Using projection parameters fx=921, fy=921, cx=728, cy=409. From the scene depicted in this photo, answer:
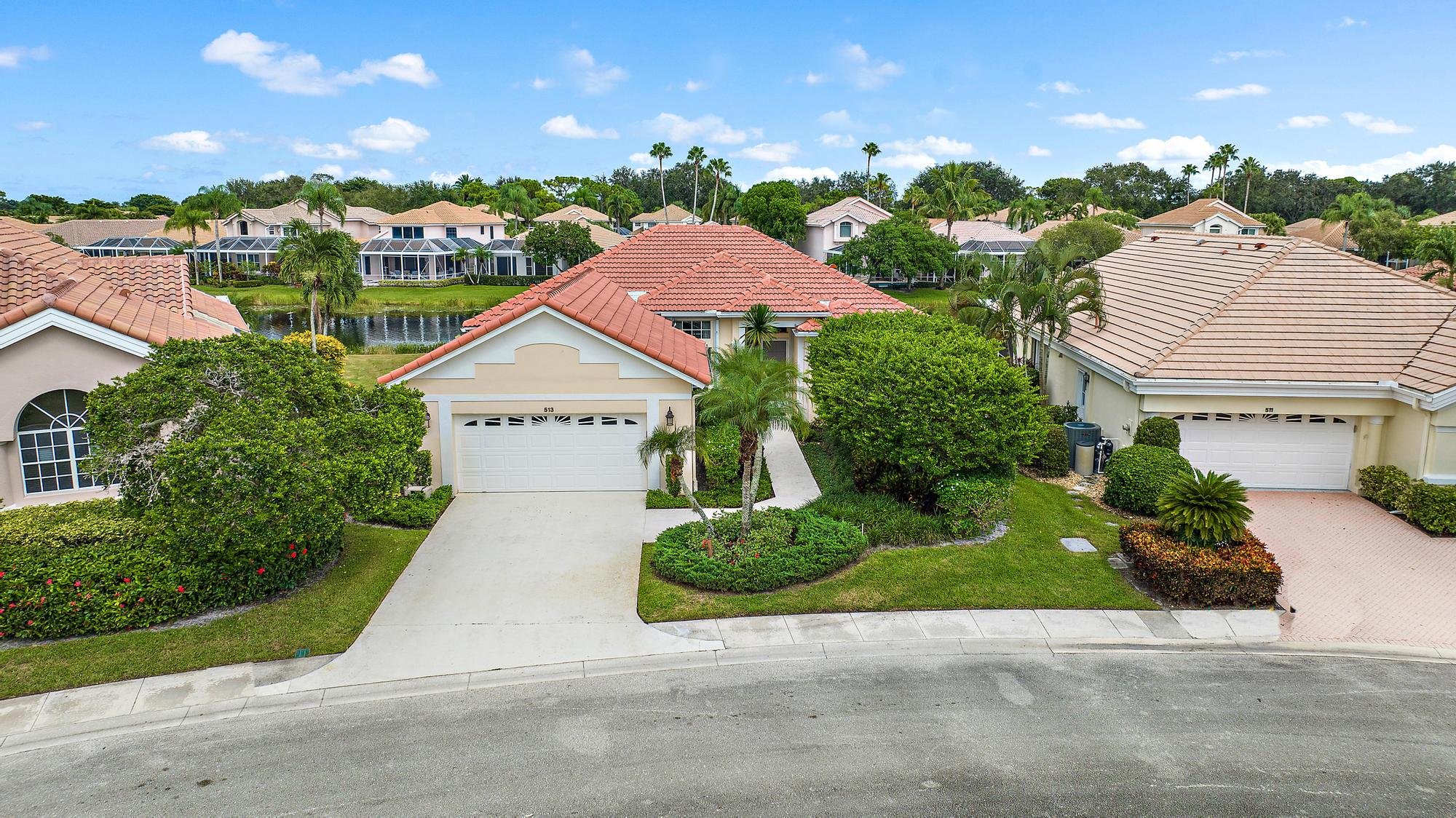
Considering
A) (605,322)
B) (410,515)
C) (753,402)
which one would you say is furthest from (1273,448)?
(410,515)

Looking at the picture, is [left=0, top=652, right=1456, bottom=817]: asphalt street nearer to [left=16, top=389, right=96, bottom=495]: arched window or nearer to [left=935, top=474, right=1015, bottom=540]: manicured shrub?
[left=935, top=474, right=1015, bottom=540]: manicured shrub

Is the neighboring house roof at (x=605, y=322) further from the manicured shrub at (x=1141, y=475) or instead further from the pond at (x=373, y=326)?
the pond at (x=373, y=326)

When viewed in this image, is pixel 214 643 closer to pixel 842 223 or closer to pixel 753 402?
pixel 753 402

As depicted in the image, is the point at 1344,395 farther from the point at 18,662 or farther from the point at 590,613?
the point at 18,662

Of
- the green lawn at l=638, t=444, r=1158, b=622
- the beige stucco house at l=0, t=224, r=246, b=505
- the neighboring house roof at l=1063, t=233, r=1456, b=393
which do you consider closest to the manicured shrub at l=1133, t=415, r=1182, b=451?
the neighboring house roof at l=1063, t=233, r=1456, b=393

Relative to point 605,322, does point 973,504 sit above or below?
below

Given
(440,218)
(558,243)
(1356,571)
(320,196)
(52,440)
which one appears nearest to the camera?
(1356,571)
